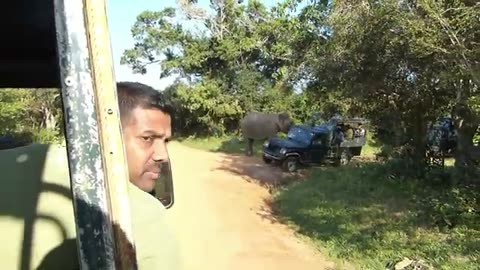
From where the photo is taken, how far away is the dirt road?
9242mm

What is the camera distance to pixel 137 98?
6.46 ft

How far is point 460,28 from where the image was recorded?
860cm

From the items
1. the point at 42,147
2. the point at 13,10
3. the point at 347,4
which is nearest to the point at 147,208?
the point at 42,147

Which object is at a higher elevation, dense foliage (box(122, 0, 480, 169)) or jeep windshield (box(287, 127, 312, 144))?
dense foliage (box(122, 0, 480, 169))

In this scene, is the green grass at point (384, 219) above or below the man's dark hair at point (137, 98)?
below

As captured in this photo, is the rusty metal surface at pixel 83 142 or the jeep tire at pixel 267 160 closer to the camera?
the rusty metal surface at pixel 83 142

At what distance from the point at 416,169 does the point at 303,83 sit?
3.27 m

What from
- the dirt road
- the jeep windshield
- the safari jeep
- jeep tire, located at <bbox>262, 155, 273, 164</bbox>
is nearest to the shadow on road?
the dirt road

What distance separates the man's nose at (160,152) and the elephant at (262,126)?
2227 centimetres

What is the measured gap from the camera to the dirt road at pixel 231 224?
364 inches

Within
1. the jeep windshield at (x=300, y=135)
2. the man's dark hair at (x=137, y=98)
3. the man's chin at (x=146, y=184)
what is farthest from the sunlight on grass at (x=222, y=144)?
the man's chin at (x=146, y=184)

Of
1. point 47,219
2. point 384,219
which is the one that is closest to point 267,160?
point 384,219

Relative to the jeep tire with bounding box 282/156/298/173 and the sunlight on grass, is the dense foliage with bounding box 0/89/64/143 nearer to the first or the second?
the jeep tire with bounding box 282/156/298/173

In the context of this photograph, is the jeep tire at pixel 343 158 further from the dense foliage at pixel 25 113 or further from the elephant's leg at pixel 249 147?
the dense foliage at pixel 25 113
